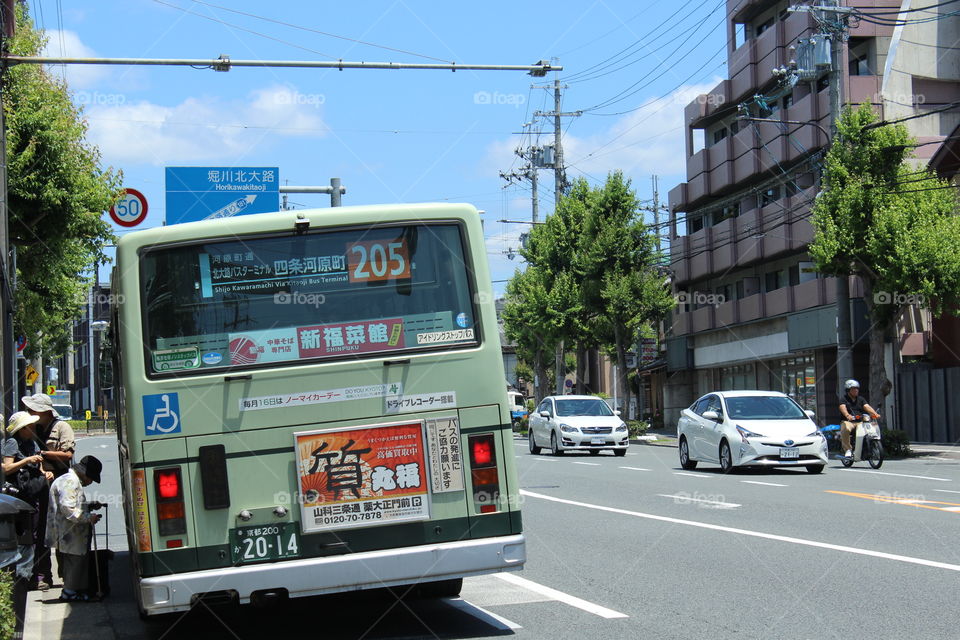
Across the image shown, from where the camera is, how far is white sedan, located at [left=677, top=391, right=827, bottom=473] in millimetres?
20641

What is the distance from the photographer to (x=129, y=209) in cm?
2242

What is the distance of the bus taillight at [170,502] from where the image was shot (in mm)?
7027

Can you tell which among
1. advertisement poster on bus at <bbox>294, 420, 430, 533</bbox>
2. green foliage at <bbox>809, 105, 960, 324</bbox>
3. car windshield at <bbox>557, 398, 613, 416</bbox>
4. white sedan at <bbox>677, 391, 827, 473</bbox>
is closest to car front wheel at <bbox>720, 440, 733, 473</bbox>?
white sedan at <bbox>677, 391, 827, 473</bbox>

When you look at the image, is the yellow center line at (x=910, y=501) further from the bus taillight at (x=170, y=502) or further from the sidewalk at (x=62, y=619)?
the bus taillight at (x=170, y=502)

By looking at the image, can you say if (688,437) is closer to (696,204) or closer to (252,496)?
(252,496)

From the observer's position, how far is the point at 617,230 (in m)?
48.0

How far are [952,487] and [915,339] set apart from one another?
1994cm

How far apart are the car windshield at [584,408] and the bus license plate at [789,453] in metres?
10.3

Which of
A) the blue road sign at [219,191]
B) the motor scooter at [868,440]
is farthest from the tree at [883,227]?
the blue road sign at [219,191]

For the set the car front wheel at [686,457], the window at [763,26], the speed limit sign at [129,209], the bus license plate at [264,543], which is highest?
the window at [763,26]

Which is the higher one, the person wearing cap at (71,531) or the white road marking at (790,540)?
the person wearing cap at (71,531)

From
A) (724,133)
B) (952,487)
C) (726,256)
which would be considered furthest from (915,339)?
(952,487)

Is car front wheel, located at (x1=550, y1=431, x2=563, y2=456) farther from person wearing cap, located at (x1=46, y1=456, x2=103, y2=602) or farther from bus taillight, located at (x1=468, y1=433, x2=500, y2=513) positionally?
bus taillight, located at (x1=468, y1=433, x2=500, y2=513)

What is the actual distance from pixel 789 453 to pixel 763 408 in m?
1.19
